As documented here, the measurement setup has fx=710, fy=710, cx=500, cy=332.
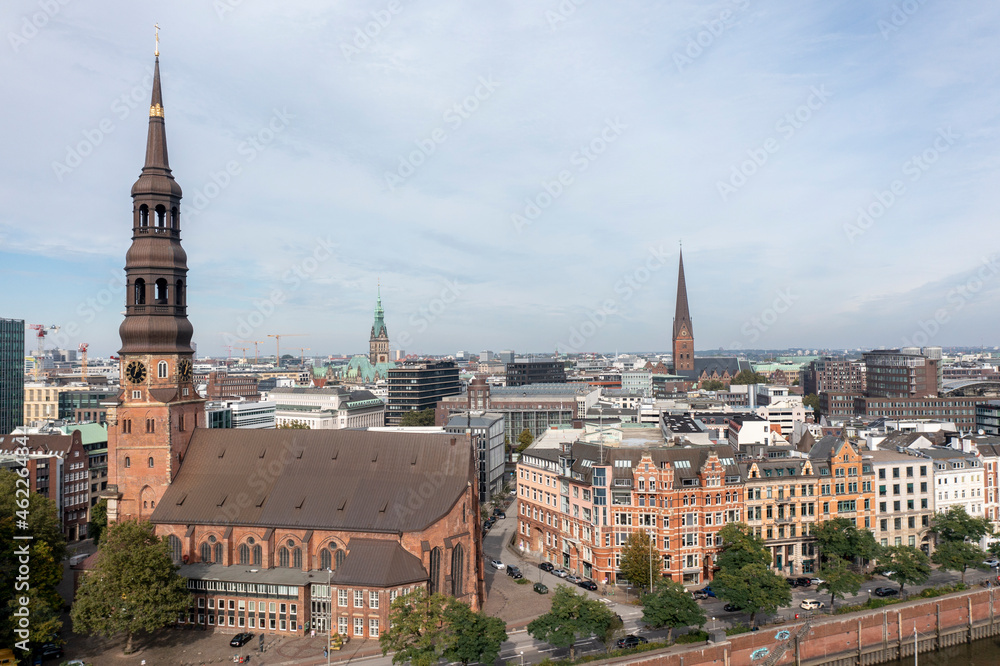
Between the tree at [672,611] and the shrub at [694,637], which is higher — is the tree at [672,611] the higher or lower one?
the higher one

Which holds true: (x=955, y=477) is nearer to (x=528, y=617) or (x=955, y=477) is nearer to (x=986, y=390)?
(x=528, y=617)

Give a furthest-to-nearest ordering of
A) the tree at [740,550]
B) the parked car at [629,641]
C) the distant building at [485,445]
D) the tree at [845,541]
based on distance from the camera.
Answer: the distant building at [485,445] → the tree at [845,541] → the tree at [740,550] → the parked car at [629,641]

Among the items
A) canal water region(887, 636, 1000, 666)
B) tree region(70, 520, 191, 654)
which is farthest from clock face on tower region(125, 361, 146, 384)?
canal water region(887, 636, 1000, 666)

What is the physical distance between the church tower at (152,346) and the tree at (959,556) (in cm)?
8455

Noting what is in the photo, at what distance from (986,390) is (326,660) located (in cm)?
18158

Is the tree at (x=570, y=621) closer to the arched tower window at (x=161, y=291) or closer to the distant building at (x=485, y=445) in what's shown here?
the arched tower window at (x=161, y=291)

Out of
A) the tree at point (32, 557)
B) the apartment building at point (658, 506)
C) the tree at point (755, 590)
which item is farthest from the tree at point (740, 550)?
the tree at point (32, 557)

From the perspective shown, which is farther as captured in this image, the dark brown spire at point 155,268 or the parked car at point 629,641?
the dark brown spire at point 155,268

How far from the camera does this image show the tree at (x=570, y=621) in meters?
58.8

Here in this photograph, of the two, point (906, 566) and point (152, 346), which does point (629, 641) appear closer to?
point (906, 566)

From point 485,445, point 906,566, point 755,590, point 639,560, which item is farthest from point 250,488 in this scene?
point 906,566

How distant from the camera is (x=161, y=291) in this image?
74000mm

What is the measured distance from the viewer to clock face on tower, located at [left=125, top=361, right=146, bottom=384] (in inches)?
2901

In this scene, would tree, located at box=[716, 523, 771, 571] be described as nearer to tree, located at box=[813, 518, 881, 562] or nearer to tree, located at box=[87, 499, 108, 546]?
tree, located at box=[813, 518, 881, 562]
